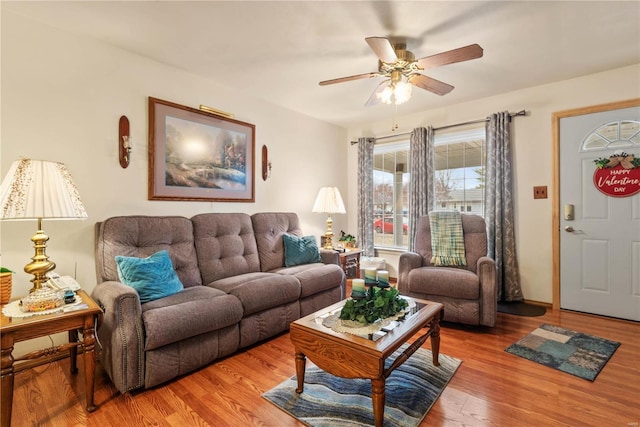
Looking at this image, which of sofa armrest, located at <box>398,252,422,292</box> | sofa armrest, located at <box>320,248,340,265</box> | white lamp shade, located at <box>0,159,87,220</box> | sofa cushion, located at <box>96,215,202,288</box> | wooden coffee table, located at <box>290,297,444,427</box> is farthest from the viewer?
sofa armrest, located at <box>320,248,340,265</box>

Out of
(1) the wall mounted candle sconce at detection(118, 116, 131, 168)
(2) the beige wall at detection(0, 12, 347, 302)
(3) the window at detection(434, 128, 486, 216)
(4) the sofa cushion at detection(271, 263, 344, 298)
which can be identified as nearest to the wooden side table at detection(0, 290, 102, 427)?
(2) the beige wall at detection(0, 12, 347, 302)

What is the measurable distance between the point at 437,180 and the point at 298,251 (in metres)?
2.24

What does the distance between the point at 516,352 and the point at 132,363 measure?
2.67 meters

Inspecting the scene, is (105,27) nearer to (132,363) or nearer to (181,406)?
(132,363)

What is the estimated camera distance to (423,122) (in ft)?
13.9

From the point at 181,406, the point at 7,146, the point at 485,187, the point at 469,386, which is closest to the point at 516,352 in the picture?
the point at 469,386

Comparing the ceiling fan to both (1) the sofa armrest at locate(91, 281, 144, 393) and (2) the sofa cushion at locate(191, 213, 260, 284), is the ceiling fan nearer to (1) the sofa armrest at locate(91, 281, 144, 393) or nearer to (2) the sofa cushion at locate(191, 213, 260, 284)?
→ (2) the sofa cushion at locate(191, 213, 260, 284)

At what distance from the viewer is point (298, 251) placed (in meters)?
3.36

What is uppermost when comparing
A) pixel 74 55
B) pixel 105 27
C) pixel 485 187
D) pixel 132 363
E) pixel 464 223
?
pixel 105 27

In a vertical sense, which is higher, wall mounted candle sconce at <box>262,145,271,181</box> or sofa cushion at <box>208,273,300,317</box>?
wall mounted candle sconce at <box>262,145,271,181</box>

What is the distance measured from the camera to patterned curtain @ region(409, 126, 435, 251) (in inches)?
160

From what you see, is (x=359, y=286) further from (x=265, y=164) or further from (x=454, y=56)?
(x=265, y=164)

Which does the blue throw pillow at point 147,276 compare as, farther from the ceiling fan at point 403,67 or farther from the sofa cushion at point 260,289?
the ceiling fan at point 403,67

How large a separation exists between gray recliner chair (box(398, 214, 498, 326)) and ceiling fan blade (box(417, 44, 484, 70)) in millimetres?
1709
